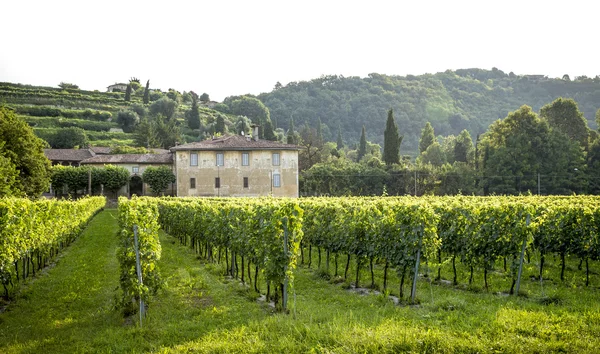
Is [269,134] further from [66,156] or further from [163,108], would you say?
[163,108]

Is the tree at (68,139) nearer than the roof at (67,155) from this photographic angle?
No

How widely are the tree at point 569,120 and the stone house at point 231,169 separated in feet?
110

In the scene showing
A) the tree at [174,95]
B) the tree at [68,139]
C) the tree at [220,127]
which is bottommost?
the tree at [68,139]

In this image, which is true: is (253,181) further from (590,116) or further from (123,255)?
(590,116)

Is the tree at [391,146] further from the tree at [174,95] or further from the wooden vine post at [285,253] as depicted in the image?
the tree at [174,95]

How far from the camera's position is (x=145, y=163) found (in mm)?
61031

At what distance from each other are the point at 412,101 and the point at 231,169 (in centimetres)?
11070

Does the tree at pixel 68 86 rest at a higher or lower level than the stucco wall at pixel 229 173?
higher

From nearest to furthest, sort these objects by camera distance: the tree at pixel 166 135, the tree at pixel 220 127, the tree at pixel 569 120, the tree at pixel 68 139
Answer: the tree at pixel 569 120
the tree at pixel 68 139
the tree at pixel 166 135
the tree at pixel 220 127

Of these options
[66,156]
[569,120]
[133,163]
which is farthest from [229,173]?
[569,120]

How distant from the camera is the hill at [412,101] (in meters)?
142

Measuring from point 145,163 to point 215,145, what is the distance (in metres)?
12.3

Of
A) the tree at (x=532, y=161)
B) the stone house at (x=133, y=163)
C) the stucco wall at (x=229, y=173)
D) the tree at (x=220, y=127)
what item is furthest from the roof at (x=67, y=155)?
the tree at (x=532, y=161)

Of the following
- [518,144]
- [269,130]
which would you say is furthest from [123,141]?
[518,144]
